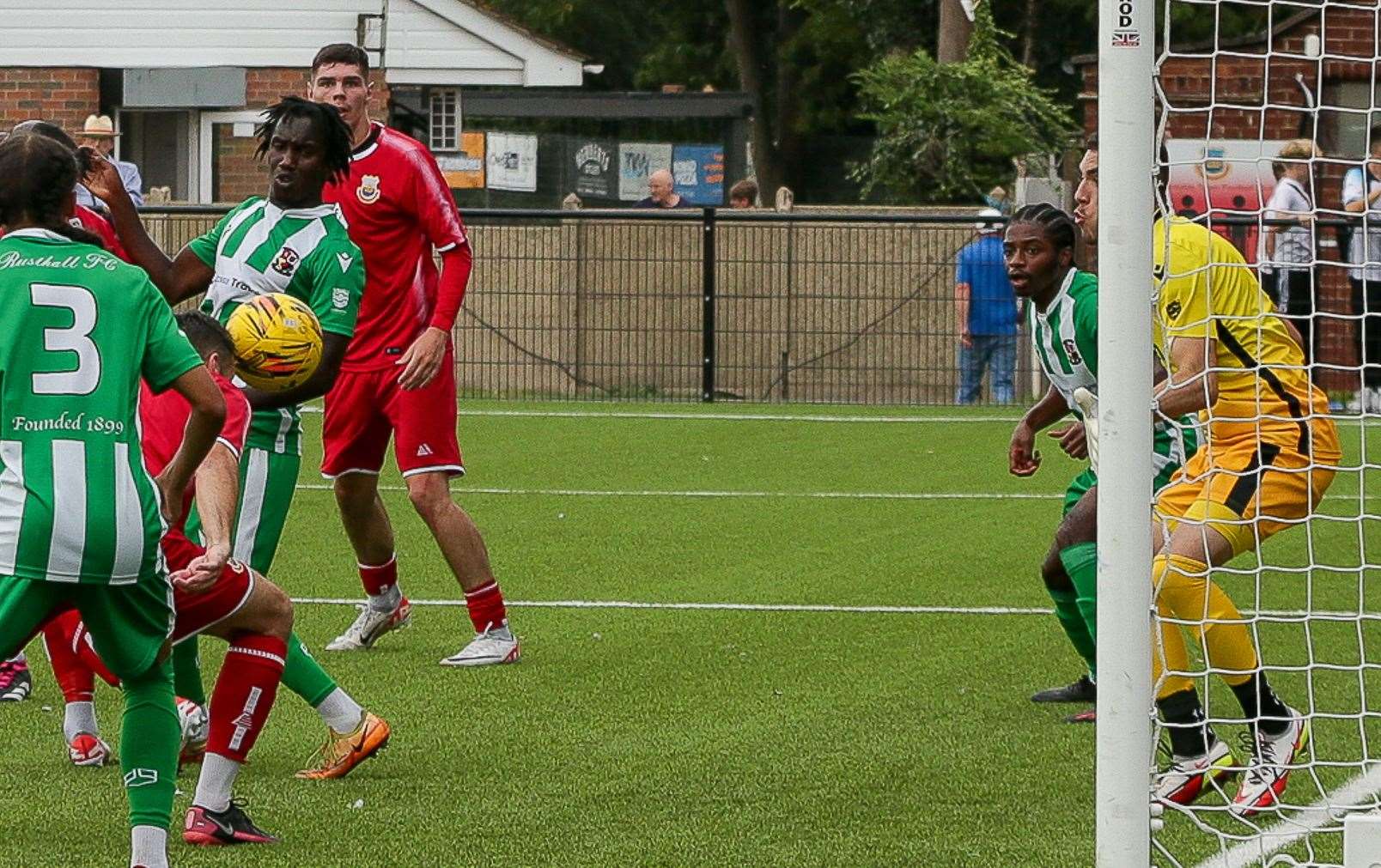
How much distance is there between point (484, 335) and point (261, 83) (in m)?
9.03

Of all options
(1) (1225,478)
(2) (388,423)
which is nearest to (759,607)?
(2) (388,423)

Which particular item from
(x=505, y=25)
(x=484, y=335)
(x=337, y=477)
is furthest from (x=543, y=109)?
(x=337, y=477)

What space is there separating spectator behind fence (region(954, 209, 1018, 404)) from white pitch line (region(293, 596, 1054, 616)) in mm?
10362

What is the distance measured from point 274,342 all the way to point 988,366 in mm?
14397

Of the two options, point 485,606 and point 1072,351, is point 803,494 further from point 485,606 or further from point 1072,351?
point 1072,351

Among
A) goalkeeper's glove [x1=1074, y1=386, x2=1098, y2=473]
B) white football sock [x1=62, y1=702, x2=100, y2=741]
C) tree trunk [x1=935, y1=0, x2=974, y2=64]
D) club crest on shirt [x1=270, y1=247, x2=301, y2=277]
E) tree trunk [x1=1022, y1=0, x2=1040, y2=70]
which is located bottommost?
white football sock [x1=62, y1=702, x2=100, y2=741]

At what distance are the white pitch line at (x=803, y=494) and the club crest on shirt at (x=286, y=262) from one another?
6.72 meters

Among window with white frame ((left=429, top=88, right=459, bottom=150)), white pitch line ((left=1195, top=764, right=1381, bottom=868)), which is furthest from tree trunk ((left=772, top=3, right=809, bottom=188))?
white pitch line ((left=1195, top=764, right=1381, bottom=868))

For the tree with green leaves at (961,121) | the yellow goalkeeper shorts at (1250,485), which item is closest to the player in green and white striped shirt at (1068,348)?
the yellow goalkeeper shorts at (1250,485)

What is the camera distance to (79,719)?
21.2ft

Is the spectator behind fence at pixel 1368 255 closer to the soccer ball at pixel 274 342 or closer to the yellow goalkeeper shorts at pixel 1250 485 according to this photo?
the yellow goalkeeper shorts at pixel 1250 485

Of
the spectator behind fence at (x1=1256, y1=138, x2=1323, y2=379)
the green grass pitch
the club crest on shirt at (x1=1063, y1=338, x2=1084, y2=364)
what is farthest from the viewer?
the club crest on shirt at (x1=1063, y1=338, x2=1084, y2=364)

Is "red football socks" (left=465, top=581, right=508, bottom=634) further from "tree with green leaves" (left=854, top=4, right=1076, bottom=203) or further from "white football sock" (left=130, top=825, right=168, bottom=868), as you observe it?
"tree with green leaves" (left=854, top=4, right=1076, bottom=203)

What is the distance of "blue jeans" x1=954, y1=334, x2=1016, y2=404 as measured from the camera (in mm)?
19875
